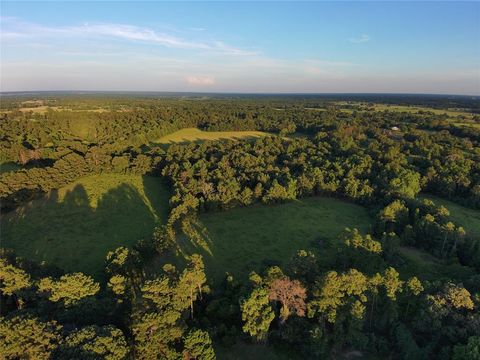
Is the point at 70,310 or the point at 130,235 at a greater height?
the point at 70,310

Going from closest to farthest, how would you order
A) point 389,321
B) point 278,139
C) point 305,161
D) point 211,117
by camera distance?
1. point 389,321
2. point 305,161
3. point 278,139
4. point 211,117

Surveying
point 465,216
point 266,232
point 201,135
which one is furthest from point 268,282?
point 201,135

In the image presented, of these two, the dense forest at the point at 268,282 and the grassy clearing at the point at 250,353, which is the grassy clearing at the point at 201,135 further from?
the grassy clearing at the point at 250,353

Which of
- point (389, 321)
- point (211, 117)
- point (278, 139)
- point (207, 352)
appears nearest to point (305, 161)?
point (278, 139)

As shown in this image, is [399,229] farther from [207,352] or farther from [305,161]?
[207,352]

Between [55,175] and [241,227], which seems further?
[55,175]

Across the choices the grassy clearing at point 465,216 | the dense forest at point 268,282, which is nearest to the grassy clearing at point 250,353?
the dense forest at point 268,282
